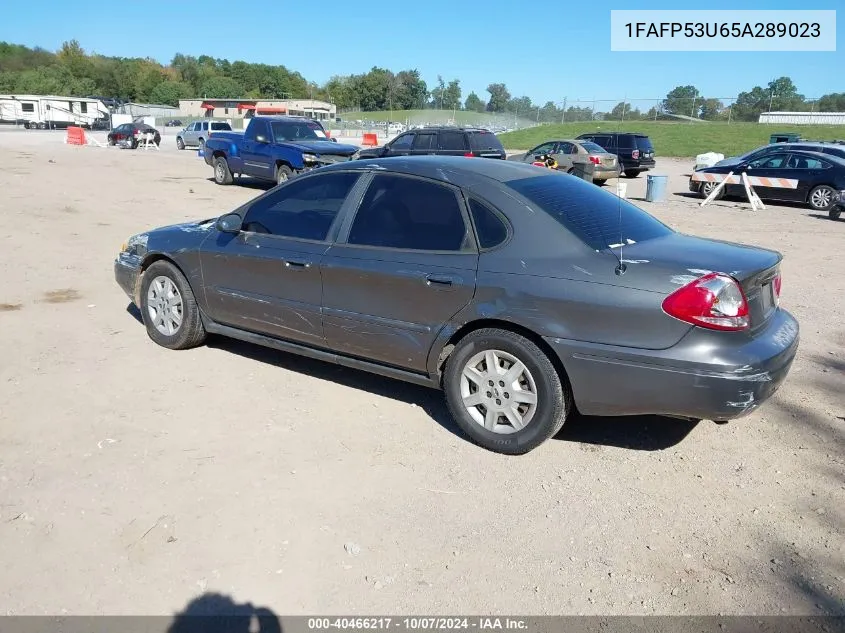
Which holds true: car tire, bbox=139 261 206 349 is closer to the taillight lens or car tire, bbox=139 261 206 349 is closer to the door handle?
the door handle

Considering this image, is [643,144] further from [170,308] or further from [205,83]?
[205,83]

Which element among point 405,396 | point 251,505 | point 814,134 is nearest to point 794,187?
point 405,396

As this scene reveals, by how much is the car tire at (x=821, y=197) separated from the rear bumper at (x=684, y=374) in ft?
50.2

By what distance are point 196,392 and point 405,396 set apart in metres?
1.44

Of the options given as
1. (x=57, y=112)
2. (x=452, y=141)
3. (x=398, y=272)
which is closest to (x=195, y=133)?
(x=452, y=141)

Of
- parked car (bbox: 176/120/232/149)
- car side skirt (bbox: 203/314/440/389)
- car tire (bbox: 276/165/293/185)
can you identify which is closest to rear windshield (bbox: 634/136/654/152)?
car tire (bbox: 276/165/293/185)

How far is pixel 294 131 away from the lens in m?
16.8

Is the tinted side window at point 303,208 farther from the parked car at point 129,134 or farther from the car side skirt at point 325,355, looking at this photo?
the parked car at point 129,134

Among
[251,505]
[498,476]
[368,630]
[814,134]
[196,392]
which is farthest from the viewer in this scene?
[814,134]

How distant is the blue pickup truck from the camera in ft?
51.2

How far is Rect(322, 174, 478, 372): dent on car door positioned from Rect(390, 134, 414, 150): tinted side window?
13571mm

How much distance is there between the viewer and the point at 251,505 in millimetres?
3391

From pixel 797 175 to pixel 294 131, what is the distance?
12.5 metres

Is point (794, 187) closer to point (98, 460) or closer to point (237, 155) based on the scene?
point (237, 155)
